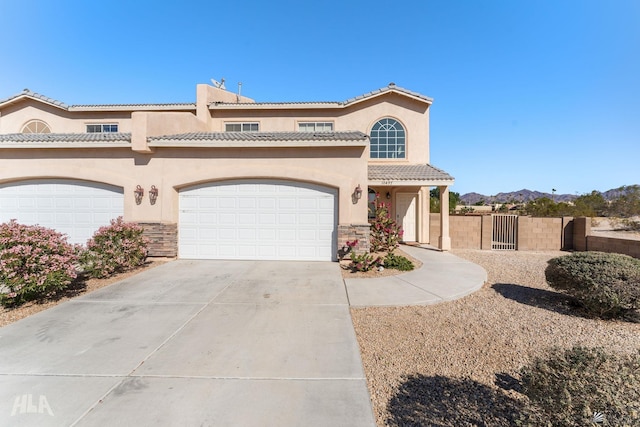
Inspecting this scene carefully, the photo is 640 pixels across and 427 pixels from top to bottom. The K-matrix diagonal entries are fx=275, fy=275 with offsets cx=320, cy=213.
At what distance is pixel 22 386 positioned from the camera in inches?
132

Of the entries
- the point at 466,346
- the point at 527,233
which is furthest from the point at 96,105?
the point at 527,233

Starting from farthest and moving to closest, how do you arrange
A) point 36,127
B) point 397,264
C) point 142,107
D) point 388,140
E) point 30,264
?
1. point 36,127
2. point 142,107
3. point 388,140
4. point 397,264
5. point 30,264

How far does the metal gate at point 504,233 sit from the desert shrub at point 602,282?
329 inches

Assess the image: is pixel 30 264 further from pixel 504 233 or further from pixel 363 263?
pixel 504 233

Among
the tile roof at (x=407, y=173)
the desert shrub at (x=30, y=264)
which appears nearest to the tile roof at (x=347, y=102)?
the tile roof at (x=407, y=173)

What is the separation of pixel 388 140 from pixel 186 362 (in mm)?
14097

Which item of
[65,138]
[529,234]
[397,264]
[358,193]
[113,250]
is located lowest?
A: [397,264]

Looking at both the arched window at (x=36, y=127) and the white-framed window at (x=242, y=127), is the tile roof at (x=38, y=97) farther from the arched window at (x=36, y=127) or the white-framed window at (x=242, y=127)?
the white-framed window at (x=242, y=127)

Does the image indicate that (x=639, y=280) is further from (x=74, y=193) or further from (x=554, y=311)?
(x=74, y=193)

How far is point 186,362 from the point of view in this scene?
151 inches

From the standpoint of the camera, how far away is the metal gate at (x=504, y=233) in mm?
14172

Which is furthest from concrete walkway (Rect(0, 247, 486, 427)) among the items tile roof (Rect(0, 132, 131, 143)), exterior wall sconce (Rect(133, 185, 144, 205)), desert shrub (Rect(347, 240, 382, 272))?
tile roof (Rect(0, 132, 131, 143))

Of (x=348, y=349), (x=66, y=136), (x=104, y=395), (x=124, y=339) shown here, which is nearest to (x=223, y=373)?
(x=104, y=395)

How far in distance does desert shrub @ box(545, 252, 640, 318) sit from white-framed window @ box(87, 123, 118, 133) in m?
20.8
